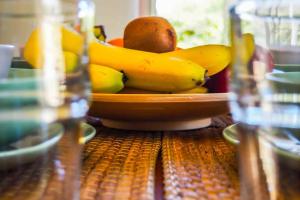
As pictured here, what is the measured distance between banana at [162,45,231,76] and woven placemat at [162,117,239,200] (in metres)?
0.10

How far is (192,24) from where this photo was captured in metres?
2.29

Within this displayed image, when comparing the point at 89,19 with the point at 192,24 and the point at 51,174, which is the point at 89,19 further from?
the point at 192,24

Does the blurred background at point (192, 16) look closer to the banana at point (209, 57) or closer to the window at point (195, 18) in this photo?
the window at point (195, 18)

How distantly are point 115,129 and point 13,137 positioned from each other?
8.5 inches

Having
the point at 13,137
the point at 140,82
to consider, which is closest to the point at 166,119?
the point at 140,82

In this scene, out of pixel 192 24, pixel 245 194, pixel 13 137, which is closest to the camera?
pixel 245 194

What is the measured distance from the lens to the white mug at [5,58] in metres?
0.44

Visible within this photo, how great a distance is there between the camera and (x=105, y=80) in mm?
531

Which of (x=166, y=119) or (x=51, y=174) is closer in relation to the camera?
(x=51, y=174)

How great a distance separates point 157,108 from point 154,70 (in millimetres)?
61

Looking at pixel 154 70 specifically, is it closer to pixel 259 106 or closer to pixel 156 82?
pixel 156 82

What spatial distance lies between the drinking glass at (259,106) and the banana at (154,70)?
0.25 m

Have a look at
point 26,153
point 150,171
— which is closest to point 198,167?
point 150,171

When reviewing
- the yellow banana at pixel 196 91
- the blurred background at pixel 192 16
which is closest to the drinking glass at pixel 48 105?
the yellow banana at pixel 196 91
